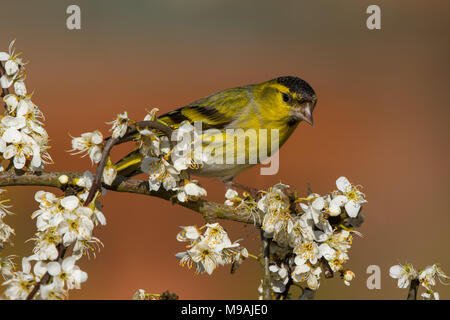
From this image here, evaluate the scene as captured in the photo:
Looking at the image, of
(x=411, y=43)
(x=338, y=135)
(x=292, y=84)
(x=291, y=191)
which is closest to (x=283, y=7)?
(x=411, y=43)

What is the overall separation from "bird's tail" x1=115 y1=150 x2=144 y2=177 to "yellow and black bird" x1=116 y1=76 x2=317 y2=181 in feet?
0.77

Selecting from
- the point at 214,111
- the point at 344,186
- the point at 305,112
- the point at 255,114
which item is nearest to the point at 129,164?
the point at 214,111

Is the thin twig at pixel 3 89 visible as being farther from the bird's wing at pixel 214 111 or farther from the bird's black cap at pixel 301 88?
the bird's black cap at pixel 301 88

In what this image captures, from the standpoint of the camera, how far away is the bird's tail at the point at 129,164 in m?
1.84

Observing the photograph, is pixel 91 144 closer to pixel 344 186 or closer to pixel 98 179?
pixel 98 179

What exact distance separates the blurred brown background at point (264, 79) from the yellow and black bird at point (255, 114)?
1.25 metres

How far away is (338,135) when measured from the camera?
4820mm

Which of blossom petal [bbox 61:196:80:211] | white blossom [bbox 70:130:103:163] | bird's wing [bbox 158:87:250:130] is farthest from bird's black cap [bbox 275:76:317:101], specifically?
blossom petal [bbox 61:196:80:211]

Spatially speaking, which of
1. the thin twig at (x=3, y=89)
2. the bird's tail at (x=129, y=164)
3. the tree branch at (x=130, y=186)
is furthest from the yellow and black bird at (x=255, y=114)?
the thin twig at (x=3, y=89)

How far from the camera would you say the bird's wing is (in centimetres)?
218

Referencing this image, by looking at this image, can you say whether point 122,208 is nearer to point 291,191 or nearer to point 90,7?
point 90,7

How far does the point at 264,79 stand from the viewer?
4.78 meters

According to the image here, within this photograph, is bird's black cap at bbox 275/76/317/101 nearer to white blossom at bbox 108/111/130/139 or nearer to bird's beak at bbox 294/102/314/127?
bird's beak at bbox 294/102/314/127

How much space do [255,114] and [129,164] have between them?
2.10 ft
